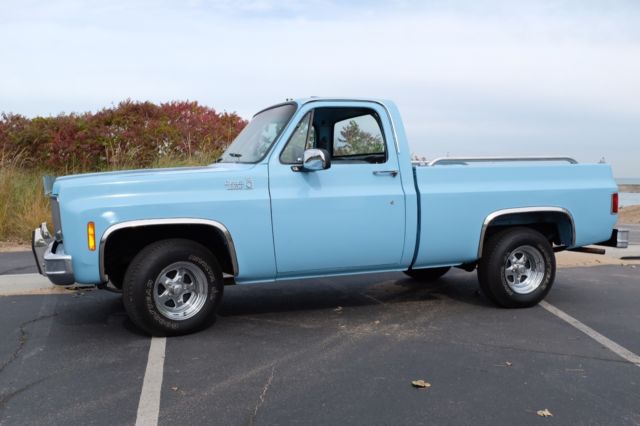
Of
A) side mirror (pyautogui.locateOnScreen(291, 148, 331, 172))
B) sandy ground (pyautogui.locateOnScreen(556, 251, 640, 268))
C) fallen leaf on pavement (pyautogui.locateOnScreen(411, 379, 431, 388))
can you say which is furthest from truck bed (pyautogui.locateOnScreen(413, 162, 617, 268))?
sandy ground (pyautogui.locateOnScreen(556, 251, 640, 268))

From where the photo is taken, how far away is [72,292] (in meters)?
7.44

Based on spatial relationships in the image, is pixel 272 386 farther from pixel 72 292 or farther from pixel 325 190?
pixel 72 292

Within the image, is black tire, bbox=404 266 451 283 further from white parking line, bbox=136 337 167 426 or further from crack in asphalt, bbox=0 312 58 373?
crack in asphalt, bbox=0 312 58 373

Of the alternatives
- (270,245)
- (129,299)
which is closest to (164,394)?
(129,299)

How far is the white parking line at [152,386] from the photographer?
3820 millimetres

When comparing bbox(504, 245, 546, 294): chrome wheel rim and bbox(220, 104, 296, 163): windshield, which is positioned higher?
bbox(220, 104, 296, 163): windshield

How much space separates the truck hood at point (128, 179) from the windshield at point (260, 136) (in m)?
0.31

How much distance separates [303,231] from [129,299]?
5.19ft

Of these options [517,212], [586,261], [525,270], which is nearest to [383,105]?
[517,212]

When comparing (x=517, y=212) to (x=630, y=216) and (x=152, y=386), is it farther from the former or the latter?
(x=630, y=216)

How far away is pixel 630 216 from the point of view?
23969 millimetres

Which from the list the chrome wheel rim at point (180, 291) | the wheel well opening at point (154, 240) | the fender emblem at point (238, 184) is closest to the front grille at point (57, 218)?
the wheel well opening at point (154, 240)

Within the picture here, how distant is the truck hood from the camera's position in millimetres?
5156

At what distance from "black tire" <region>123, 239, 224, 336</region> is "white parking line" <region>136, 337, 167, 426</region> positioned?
22 cm
